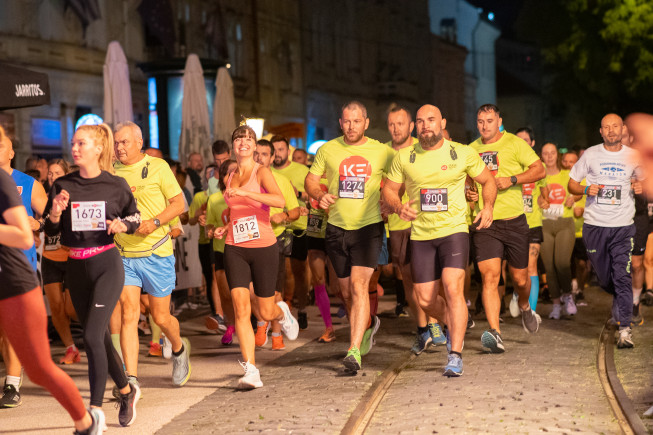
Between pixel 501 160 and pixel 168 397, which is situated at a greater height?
pixel 501 160

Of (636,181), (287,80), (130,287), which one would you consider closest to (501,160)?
(636,181)

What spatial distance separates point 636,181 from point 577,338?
1.66 meters

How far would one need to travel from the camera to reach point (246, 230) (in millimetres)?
9289

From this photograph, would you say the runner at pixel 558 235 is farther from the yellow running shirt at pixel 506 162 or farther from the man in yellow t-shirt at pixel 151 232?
the man in yellow t-shirt at pixel 151 232

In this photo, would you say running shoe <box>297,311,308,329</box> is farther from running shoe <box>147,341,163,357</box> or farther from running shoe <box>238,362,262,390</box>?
running shoe <box>238,362,262,390</box>

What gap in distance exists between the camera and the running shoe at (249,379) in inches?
353

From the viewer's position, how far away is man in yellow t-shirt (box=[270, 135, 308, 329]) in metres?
13.2

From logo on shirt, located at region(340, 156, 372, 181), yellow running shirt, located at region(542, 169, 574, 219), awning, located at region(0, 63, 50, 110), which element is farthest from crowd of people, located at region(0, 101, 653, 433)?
awning, located at region(0, 63, 50, 110)

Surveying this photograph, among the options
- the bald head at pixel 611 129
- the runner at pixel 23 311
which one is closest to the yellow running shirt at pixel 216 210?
the bald head at pixel 611 129

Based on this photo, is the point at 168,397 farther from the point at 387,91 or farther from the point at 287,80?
the point at 387,91

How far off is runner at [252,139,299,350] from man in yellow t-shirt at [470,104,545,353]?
1782mm

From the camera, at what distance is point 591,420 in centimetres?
752

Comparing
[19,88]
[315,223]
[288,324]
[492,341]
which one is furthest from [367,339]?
[19,88]

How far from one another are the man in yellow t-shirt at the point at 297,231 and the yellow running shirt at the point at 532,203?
248 cm
